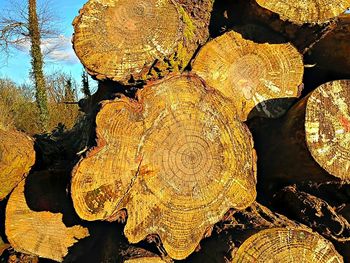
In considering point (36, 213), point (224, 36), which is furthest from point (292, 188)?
point (36, 213)

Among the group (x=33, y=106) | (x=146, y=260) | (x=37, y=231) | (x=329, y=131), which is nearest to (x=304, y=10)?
(x=329, y=131)

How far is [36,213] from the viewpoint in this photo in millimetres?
2893

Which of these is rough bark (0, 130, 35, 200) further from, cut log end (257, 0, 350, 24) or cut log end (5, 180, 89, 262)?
cut log end (257, 0, 350, 24)

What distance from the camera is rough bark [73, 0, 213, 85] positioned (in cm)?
254

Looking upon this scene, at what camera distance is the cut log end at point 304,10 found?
2721 millimetres

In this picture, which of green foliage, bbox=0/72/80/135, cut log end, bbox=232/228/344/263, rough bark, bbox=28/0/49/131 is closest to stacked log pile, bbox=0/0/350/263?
cut log end, bbox=232/228/344/263

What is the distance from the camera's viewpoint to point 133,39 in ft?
8.51

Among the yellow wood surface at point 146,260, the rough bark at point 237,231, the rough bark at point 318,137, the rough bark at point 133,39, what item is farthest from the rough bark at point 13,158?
the rough bark at point 318,137

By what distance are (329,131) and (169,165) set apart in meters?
1.00

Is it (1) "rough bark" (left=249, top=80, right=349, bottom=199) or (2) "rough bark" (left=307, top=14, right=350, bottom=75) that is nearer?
(1) "rough bark" (left=249, top=80, right=349, bottom=199)

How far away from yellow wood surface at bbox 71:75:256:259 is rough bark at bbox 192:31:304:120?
433 mm

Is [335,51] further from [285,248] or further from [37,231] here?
[37,231]

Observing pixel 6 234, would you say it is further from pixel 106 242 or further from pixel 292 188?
pixel 292 188

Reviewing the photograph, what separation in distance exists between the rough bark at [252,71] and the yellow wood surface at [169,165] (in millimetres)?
433
